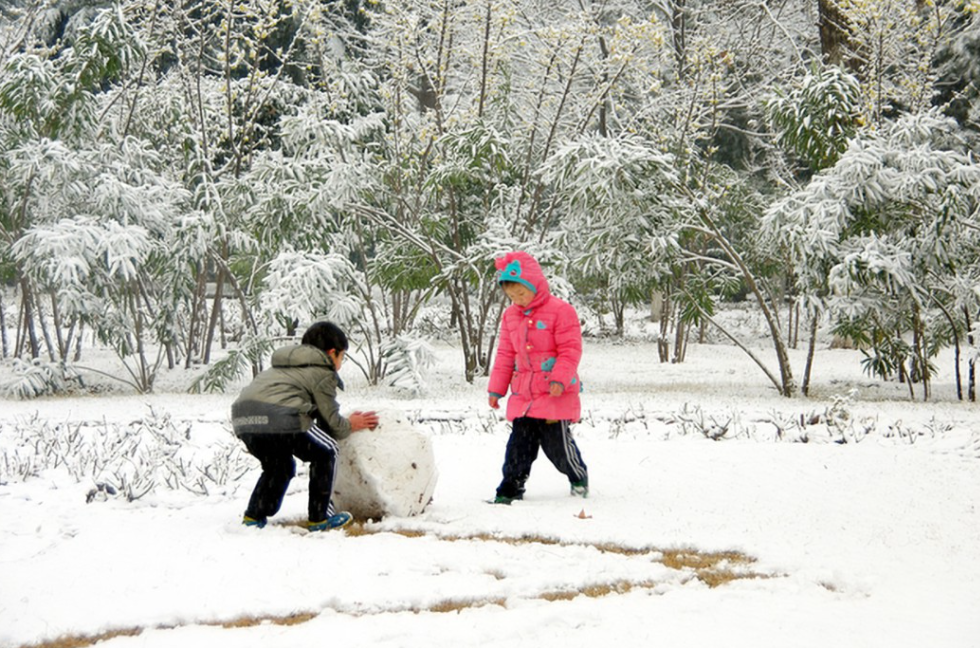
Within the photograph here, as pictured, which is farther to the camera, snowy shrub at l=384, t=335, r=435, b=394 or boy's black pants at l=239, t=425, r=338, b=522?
snowy shrub at l=384, t=335, r=435, b=394

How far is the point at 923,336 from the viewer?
10.7m

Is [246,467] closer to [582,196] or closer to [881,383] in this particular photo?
[582,196]

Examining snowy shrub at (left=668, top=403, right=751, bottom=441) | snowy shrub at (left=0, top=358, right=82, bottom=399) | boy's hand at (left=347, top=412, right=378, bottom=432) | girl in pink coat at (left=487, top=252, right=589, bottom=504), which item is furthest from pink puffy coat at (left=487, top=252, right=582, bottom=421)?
snowy shrub at (left=0, top=358, right=82, bottom=399)

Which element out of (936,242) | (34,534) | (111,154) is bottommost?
(34,534)

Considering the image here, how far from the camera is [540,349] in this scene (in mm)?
5461

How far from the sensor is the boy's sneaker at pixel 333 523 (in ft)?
15.6

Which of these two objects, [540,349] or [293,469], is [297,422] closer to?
[293,469]

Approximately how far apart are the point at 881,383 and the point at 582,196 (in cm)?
499

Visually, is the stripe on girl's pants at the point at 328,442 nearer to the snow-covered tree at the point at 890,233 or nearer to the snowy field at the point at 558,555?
the snowy field at the point at 558,555

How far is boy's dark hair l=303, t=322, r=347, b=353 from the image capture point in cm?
480

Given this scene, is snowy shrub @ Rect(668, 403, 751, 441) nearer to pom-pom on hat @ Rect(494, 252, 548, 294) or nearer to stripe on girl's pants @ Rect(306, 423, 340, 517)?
pom-pom on hat @ Rect(494, 252, 548, 294)

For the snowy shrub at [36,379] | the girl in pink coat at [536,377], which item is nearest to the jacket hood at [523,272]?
the girl in pink coat at [536,377]

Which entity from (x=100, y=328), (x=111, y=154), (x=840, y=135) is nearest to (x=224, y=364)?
(x=100, y=328)

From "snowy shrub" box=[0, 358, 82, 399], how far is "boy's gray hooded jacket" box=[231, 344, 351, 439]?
729 cm
